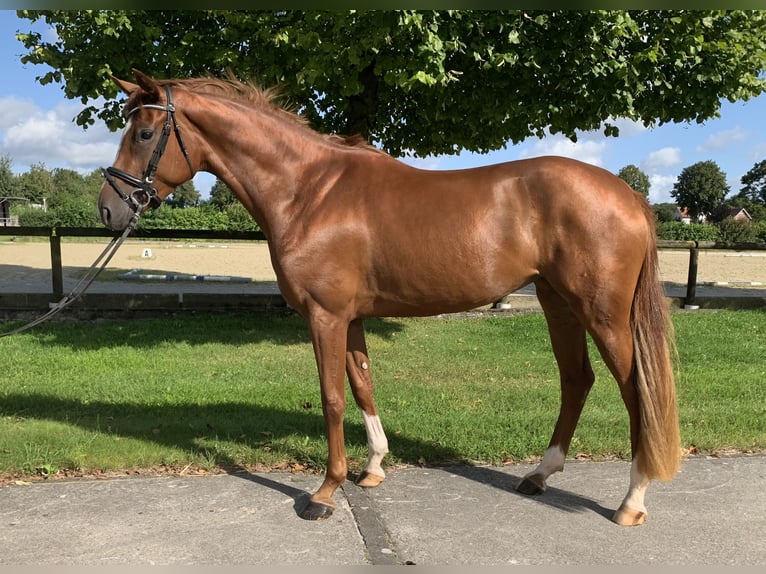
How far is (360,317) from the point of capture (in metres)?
3.45

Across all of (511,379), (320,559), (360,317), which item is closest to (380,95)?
(511,379)

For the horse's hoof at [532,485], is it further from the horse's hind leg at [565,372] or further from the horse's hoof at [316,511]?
the horse's hoof at [316,511]

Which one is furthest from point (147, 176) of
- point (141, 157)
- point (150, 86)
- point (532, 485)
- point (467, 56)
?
point (467, 56)

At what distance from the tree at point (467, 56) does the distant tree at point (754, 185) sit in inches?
3611

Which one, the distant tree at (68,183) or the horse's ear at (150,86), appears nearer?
the horse's ear at (150,86)

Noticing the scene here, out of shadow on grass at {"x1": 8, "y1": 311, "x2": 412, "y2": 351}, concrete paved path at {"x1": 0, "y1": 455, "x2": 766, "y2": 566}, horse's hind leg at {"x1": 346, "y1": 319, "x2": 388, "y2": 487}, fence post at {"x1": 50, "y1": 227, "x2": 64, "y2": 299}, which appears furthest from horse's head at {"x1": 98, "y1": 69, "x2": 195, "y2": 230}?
fence post at {"x1": 50, "y1": 227, "x2": 64, "y2": 299}

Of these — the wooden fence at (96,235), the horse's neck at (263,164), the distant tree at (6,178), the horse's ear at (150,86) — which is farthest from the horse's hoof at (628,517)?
the distant tree at (6,178)

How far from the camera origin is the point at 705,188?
81.5 m

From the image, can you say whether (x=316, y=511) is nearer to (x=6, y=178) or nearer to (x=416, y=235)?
(x=416, y=235)

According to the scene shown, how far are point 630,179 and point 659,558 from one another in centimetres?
8964

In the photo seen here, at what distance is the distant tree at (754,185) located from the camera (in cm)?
8386

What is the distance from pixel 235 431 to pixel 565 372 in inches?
97.9

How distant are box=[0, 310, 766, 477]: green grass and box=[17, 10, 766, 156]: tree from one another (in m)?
2.98

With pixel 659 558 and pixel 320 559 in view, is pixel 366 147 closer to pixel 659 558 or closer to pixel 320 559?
pixel 320 559
